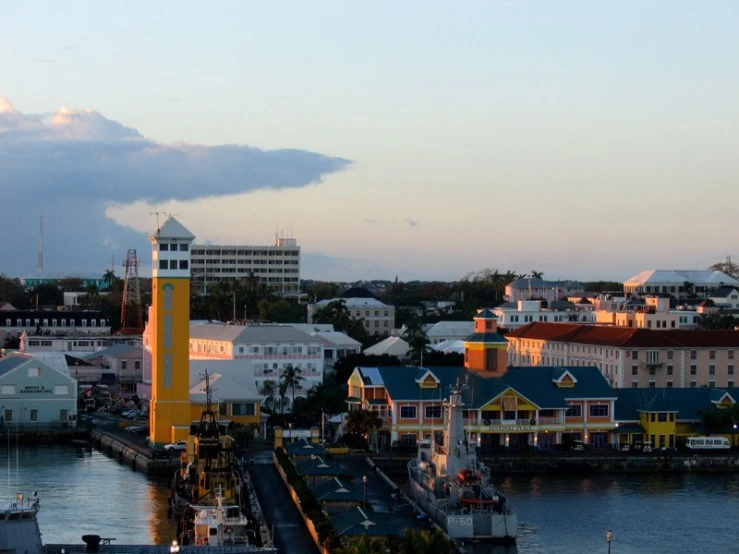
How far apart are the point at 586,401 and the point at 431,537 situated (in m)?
32.5

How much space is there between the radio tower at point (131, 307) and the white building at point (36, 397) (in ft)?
128

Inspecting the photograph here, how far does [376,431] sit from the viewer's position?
66.1 meters

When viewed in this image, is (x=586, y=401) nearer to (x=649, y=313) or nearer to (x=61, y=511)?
(x=61, y=511)

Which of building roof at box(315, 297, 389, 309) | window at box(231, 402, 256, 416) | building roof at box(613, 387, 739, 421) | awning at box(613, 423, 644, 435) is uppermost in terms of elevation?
building roof at box(315, 297, 389, 309)

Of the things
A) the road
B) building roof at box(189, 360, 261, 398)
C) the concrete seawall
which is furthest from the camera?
building roof at box(189, 360, 261, 398)

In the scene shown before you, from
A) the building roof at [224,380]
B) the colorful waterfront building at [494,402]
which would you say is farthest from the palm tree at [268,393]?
the colorful waterfront building at [494,402]

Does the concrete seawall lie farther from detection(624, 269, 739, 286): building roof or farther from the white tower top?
detection(624, 269, 739, 286): building roof

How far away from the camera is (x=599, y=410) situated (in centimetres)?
6806

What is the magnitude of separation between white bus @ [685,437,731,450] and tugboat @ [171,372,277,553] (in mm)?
20827

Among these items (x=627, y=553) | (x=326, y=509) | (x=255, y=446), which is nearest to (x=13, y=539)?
(x=326, y=509)

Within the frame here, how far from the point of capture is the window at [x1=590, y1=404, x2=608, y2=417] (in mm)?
67938

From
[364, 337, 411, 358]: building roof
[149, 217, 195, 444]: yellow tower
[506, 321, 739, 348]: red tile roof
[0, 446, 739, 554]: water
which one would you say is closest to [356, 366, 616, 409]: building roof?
[0, 446, 739, 554]: water

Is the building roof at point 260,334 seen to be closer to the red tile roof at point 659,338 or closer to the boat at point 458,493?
the red tile roof at point 659,338

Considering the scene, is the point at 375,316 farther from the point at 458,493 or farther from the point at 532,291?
the point at 458,493
